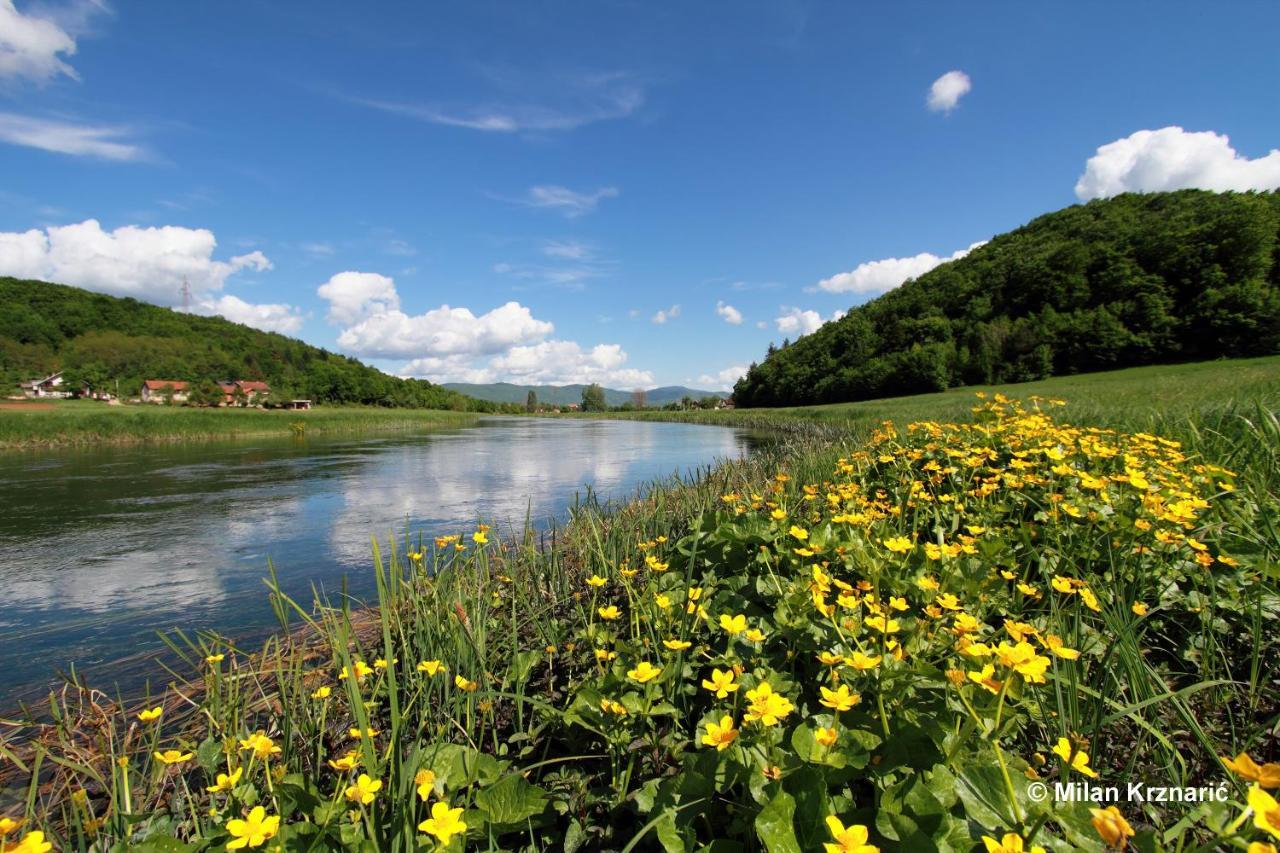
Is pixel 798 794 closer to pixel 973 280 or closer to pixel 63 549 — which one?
pixel 63 549

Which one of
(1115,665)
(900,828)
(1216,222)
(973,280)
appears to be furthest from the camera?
(973,280)

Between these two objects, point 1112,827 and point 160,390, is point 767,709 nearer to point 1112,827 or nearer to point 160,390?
point 1112,827

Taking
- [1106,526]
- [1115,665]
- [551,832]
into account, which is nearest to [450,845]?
[551,832]

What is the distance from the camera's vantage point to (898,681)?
56.6 inches

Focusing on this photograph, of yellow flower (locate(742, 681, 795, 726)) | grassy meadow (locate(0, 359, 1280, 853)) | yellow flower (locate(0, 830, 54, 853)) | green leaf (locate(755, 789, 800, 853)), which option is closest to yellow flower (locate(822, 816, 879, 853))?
grassy meadow (locate(0, 359, 1280, 853))

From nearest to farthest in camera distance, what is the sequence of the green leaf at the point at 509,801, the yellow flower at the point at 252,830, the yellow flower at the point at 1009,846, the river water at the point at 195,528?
the yellow flower at the point at 1009,846
the yellow flower at the point at 252,830
the green leaf at the point at 509,801
the river water at the point at 195,528

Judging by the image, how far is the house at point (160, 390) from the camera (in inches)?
2199

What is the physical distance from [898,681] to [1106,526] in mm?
1827

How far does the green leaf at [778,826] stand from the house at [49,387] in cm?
7619

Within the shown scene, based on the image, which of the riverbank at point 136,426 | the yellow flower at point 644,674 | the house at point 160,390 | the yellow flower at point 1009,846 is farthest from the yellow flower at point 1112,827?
the house at point 160,390

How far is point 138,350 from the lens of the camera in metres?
58.7

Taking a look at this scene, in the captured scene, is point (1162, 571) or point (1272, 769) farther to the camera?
point (1162, 571)

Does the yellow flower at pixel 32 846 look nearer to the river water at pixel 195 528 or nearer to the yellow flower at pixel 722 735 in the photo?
the yellow flower at pixel 722 735

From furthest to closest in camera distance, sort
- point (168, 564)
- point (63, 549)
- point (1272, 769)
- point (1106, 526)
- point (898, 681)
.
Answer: point (63, 549), point (168, 564), point (1106, 526), point (898, 681), point (1272, 769)
